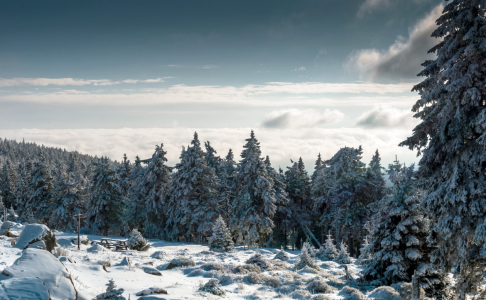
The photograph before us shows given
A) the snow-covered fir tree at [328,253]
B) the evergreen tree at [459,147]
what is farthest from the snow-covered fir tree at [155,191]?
the evergreen tree at [459,147]

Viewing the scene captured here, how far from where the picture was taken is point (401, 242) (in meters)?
16.6

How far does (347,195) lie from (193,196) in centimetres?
A: 1871

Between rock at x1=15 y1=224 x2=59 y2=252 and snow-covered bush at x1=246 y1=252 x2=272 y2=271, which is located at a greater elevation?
rock at x1=15 y1=224 x2=59 y2=252

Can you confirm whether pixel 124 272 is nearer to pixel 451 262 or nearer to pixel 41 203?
pixel 451 262

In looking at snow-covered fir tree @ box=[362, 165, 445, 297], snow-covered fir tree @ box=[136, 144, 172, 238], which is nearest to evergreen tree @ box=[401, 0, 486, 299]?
snow-covered fir tree @ box=[362, 165, 445, 297]

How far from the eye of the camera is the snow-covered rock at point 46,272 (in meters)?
8.43

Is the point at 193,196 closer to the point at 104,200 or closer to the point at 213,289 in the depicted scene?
the point at 104,200

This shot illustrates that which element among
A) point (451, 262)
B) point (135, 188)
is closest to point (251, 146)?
point (135, 188)

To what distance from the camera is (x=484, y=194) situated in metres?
10.3

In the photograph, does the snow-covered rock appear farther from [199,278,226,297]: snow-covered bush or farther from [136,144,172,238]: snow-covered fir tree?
[136,144,172,238]: snow-covered fir tree

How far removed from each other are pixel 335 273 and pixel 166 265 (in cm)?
1326

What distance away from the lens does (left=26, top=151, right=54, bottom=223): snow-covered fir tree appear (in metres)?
45.8

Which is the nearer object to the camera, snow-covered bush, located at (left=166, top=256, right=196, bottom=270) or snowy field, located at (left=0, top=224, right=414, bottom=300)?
snowy field, located at (left=0, top=224, right=414, bottom=300)

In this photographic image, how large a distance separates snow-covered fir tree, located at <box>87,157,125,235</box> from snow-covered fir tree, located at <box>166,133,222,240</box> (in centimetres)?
965
